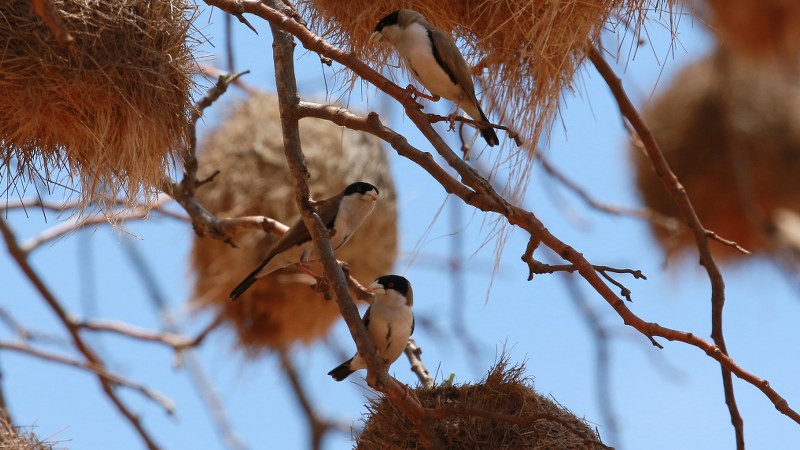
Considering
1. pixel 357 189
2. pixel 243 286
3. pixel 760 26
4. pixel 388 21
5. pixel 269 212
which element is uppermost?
pixel 760 26

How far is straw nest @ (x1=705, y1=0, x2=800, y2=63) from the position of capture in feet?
10.9

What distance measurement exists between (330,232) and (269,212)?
0.94 metres

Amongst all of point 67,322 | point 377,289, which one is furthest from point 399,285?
point 67,322

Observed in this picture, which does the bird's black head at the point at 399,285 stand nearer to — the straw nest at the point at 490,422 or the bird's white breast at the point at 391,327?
the bird's white breast at the point at 391,327

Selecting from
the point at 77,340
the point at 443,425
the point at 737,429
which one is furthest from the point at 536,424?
the point at 77,340

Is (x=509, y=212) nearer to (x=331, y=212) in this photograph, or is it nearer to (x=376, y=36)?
(x=376, y=36)

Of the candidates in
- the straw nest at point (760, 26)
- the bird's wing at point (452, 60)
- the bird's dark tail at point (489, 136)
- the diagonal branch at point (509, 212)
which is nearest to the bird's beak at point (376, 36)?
the bird's wing at point (452, 60)

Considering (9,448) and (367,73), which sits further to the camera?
(9,448)

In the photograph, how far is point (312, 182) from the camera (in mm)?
3396

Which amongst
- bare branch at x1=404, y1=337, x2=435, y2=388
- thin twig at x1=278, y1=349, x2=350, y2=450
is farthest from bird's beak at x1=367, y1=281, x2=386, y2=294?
thin twig at x1=278, y1=349, x2=350, y2=450

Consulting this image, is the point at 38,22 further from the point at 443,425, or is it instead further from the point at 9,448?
the point at 443,425

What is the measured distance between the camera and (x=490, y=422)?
1612 mm

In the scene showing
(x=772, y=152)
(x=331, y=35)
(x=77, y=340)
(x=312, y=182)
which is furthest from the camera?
(x=772, y=152)

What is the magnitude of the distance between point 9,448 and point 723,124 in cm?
304
